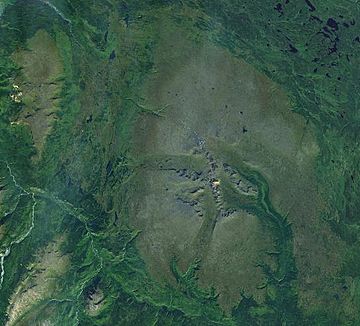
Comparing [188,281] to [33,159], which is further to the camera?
[188,281]

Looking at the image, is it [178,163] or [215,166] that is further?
[215,166]

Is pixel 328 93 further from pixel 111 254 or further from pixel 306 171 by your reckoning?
pixel 111 254

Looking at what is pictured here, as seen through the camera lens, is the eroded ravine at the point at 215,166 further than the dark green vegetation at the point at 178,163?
Yes

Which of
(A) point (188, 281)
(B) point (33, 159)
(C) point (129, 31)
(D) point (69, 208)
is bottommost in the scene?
(A) point (188, 281)

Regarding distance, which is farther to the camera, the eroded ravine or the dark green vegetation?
the eroded ravine

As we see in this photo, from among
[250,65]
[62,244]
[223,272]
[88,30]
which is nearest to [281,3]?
[250,65]

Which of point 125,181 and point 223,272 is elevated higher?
point 125,181
